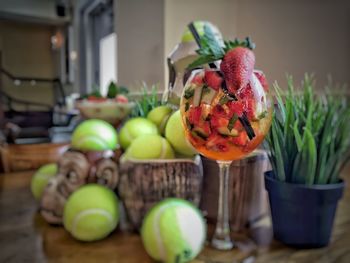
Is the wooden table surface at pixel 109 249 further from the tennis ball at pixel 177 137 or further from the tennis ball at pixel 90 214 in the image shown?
the tennis ball at pixel 177 137

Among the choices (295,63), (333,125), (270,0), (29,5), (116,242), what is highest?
(29,5)

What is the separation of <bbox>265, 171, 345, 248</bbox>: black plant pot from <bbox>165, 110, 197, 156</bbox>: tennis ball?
13 centimetres

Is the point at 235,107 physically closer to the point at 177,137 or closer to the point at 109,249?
the point at 177,137

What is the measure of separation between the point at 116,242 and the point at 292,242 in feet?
0.77

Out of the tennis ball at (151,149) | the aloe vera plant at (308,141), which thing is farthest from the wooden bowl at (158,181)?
the aloe vera plant at (308,141)

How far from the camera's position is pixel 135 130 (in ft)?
1.75

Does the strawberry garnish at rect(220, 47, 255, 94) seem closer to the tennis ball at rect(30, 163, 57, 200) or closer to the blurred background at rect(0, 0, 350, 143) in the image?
the blurred background at rect(0, 0, 350, 143)

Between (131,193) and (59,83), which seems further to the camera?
(59,83)

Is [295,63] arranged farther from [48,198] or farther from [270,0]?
[48,198]

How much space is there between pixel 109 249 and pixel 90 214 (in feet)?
0.17

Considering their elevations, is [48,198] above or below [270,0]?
below

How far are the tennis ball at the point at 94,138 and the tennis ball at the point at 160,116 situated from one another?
7cm

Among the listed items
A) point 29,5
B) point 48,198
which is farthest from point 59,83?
point 48,198

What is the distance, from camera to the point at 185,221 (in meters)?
0.37
